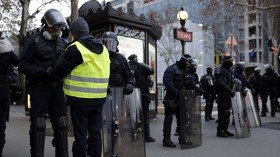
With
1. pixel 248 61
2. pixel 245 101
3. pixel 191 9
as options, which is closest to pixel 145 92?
pixel 245 101

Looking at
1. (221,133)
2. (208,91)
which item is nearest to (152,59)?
(208,91)

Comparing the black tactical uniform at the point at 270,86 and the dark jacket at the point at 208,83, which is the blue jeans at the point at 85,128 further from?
the black tactical uniform at the point at 270,86

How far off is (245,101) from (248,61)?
72.8 m

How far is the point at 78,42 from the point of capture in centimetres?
508

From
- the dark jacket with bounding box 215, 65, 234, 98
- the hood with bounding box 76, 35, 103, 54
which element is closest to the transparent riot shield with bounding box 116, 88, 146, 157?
the hood with bounding box 76, 35, 103, 54

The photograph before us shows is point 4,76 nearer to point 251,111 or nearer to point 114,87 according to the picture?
point 114,87

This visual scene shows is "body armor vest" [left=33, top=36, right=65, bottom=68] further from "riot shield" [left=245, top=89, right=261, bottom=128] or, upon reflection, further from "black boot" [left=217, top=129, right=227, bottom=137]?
"riot shield" [left=245, top=89, right=261, bottom=128]

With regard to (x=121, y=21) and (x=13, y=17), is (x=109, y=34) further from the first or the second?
(x=13, y=17)

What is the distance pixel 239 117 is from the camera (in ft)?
32.4

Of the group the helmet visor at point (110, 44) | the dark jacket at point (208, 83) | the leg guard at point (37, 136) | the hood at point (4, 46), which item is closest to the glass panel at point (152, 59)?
the dark jacket at point (208, 83)

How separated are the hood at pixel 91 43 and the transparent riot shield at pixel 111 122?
107 cm

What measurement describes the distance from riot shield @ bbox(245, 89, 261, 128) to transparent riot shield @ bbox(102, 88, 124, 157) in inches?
228

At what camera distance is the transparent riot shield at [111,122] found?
6078 millimetres

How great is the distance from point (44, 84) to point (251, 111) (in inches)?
302
